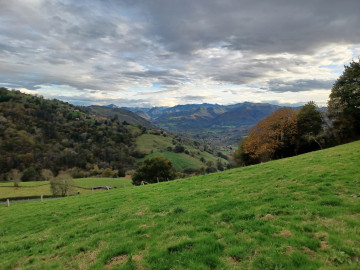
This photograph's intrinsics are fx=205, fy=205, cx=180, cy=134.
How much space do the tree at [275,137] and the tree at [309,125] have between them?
1753mm

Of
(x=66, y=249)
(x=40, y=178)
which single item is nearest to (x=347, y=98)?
(x=66, y=249)

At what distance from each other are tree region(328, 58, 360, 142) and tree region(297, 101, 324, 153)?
3.16 m

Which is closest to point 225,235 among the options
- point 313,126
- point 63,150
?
point 313,126

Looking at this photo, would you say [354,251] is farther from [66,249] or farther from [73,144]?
[73,144]

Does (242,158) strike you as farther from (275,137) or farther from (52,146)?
(52,146)

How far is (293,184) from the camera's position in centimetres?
1473

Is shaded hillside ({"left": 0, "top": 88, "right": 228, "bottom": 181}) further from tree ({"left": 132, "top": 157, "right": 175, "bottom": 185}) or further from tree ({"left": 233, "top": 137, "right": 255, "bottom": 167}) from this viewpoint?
tree ({"left": 233, "top": 137, "right": 255, "bottom": 167})

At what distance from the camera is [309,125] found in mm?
51625

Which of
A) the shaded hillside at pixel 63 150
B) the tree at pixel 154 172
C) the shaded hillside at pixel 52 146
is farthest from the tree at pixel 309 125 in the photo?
the shaded hillside at pixel 52 146

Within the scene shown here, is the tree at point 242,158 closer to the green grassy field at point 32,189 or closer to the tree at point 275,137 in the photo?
the tree at point 275,137

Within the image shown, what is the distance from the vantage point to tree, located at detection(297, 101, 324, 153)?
51.3m

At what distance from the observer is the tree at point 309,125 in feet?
168

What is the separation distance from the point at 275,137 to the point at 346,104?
55.5 feet

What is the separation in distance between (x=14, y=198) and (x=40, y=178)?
175 ft
